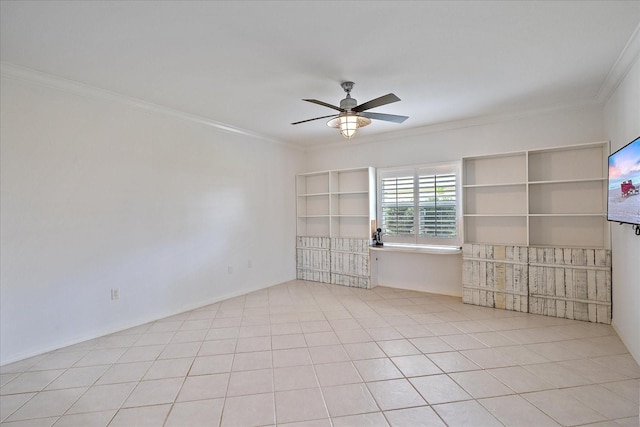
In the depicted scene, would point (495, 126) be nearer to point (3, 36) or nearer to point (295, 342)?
point (295, 342)

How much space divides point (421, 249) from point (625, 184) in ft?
8.36

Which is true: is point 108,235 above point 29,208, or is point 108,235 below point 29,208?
below

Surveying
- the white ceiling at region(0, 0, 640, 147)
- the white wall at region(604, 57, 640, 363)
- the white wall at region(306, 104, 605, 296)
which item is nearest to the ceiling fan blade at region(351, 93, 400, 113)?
the white ceiling at region(0, 0, 640, 147)

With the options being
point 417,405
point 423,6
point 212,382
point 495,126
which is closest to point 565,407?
point 417,405

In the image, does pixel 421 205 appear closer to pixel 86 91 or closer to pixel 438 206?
pixel 438 206

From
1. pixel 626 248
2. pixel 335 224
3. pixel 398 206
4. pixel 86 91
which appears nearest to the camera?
pixel 626 248

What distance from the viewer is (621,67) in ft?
9.23

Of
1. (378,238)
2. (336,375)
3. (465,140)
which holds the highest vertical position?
(465,140)

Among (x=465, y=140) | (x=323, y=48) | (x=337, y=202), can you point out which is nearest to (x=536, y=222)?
(x=465, y=140)

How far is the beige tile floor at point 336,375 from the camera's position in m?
1.99

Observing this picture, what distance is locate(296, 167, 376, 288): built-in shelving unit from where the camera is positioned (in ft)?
17.5

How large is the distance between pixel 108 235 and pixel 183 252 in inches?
37.7

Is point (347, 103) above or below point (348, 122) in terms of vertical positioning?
above

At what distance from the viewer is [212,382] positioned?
2.39 m
